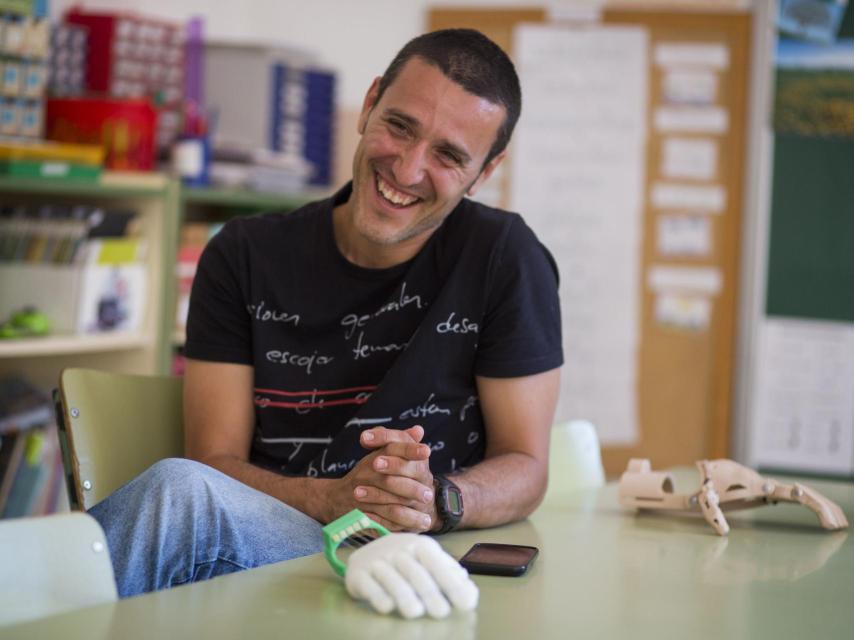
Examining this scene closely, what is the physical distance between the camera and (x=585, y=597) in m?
1.19

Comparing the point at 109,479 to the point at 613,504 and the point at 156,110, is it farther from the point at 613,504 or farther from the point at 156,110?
the point at 156,110

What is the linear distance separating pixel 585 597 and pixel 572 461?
3.08 feet

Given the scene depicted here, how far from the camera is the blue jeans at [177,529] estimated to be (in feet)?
4.40

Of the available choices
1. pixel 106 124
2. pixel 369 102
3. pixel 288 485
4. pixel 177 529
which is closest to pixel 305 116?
pixel 106 124

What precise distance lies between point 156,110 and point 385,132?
179 cm

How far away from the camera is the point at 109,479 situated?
171cm

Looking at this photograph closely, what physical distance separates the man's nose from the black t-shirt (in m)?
0.14

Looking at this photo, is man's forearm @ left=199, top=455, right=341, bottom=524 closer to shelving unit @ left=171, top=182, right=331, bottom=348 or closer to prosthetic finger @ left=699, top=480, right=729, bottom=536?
prosthetic finger @ left=699, top=480, right=729, bottom=536

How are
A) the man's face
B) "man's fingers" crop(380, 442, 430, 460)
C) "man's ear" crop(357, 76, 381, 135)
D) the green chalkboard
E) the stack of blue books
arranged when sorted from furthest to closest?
the green chalkboard, the stack of blue books, "man's ear" crop(357, 76, 381, 135), the man's face, "man's fingers" crop(380, 442, 430, 460)

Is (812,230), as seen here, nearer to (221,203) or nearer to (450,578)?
(221,203)

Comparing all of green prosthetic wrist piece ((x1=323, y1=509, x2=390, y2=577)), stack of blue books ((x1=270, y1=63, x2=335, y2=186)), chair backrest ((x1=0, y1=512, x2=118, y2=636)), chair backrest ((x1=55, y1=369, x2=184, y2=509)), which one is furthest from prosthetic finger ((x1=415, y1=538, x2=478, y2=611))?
stack of blue books ((x1=270, y1=63, x2=335, y2=186))

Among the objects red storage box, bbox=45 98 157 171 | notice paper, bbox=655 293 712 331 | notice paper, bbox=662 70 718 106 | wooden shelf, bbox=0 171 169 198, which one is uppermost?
notice paper, bbox=662 70 718 106

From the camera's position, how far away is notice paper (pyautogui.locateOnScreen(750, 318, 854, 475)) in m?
4.31

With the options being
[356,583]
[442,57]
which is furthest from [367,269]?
[356,583]
